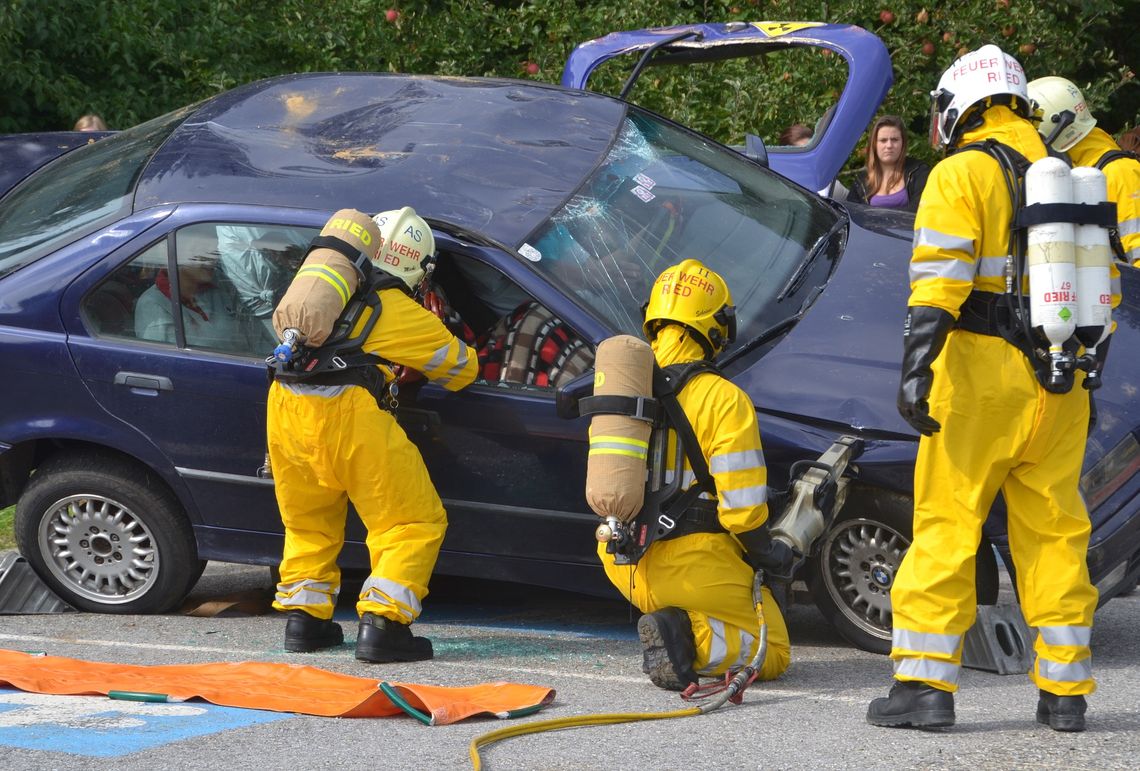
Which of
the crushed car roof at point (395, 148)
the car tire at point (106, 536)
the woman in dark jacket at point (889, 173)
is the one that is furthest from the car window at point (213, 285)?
the woman in dark jacket at point (889, 173)

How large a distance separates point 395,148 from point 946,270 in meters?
2.63

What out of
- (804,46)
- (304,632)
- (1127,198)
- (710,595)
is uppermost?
(804,46)

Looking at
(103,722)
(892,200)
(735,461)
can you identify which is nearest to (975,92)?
(735,461)

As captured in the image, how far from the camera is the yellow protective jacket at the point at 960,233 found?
440 centimetres

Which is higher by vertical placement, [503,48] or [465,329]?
[503,48]

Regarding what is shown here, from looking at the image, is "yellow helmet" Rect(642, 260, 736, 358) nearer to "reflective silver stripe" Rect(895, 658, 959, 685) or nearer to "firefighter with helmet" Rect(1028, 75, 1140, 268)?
"reflective silver stripe" Rect(895, 658, 959, 685)

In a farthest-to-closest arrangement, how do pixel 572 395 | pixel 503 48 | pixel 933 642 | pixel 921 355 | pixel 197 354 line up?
pixel 503 48 → pixel 197 354 → pixel 572 395 → pixel 933 642 → pixel 921 355

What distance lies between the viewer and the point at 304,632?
5762mm

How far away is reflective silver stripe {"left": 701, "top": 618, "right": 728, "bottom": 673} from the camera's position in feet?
17.1

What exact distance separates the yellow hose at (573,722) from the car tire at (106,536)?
202 centimetres

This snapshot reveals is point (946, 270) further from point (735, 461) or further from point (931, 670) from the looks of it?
point (931, 670)

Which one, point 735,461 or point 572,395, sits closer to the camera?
point 735,461

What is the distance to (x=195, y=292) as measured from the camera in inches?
238

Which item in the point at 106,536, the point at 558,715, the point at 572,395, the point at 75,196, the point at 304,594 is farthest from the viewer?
the point at 75,196
